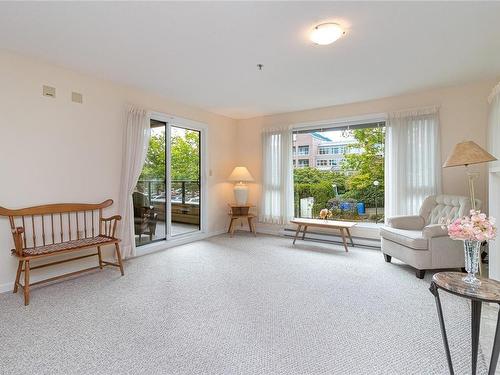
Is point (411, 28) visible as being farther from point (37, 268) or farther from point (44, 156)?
point (37, 268)

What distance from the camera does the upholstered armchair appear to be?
3.19 metres

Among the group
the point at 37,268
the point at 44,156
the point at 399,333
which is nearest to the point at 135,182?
the point at 44,156

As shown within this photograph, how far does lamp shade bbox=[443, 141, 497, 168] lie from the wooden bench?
385 cm

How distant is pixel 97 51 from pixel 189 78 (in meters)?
1.11

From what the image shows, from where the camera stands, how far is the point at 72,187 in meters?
3.39

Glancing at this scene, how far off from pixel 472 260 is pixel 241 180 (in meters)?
4.22

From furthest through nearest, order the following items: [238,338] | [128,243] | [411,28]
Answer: [128,243] → [411,28] → [238,338]

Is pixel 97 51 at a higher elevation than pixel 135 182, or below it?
higher

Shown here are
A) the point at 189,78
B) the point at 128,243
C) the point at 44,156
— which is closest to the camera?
the point at 44,156

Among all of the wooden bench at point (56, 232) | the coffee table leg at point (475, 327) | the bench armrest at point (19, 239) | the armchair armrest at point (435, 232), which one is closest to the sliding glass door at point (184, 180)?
the wooden bench at point (56, 232)

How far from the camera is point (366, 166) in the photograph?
4.91 meters

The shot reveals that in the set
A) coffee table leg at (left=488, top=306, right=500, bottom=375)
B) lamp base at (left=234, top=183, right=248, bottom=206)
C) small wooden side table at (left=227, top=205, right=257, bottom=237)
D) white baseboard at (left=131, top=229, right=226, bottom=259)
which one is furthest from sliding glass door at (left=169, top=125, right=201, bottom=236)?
coffee table leg at (left=488, top=306, right=500, bottom=375)

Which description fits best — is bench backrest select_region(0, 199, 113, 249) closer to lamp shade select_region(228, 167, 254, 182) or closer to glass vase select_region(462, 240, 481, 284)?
lamp shade select_region(228, 167, 254, 182)

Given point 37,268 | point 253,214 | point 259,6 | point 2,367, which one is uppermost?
point 259,6
